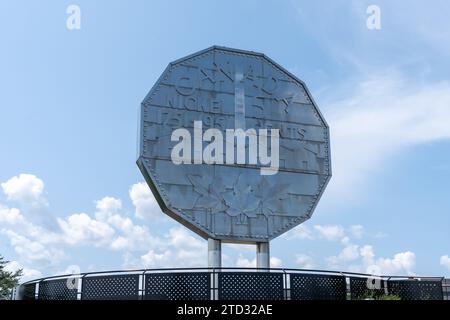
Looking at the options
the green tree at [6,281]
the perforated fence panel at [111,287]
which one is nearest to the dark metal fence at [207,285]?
the perforated fence panel at [111,287]

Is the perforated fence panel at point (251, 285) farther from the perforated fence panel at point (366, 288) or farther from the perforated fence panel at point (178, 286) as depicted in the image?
the perforated fence panel at point (366, 288)

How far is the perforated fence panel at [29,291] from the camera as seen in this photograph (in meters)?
19.0

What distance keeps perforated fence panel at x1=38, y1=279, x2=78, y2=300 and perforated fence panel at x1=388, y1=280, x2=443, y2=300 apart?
9.60 meters

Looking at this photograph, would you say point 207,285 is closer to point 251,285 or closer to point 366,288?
point 251,285

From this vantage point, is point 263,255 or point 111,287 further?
point 263,255

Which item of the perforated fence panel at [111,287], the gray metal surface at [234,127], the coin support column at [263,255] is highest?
the gray metal surface at [234,127]

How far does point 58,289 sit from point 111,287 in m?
1.95

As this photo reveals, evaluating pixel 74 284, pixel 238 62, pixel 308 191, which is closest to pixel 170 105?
pixel 238 62

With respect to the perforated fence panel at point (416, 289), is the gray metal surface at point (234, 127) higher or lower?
higher

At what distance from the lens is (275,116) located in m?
24.6

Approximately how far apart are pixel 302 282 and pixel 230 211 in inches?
246

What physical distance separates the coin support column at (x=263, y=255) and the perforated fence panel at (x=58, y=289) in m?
8.11

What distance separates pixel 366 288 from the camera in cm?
1830

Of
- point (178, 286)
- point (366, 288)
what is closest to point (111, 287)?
point (178, 286)
